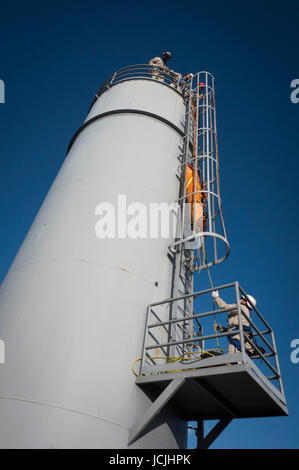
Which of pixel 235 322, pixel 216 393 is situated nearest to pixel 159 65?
pixel 235 322

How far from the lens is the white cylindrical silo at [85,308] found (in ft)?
15.8

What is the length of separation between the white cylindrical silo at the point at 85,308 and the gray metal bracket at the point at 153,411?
0.11 metres

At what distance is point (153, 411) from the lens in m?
5.17

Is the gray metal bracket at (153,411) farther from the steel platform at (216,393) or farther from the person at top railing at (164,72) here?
the person at top railing at (164,72)

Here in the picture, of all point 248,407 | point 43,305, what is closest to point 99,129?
point 43,305

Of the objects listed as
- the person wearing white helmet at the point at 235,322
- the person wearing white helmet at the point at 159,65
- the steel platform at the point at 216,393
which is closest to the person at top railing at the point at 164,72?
the person wearing white helmet at the point at 159,65

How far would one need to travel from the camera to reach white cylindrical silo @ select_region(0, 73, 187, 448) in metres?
4.83

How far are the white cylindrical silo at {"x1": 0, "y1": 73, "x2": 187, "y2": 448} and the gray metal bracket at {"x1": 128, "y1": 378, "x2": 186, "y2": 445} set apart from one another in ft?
0.36

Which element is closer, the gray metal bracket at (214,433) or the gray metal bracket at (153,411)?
the gray metal bracket at (153,411)

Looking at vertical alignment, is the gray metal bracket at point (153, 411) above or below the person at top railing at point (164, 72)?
below

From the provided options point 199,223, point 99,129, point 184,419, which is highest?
point 99,129
